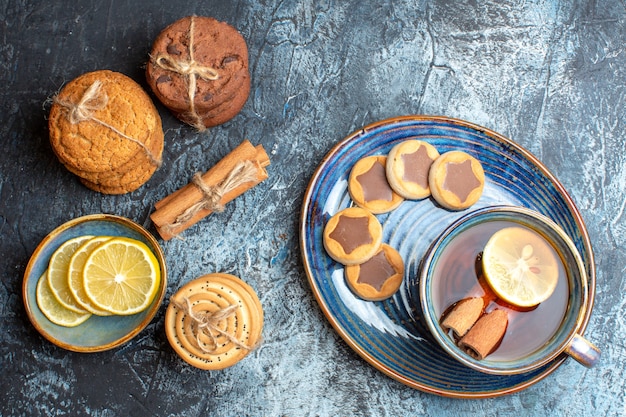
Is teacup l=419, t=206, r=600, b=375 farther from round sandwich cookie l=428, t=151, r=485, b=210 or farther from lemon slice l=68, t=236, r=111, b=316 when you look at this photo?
lemon slice l=68, t=236, r=111, b=316

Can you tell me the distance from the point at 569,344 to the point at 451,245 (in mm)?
407

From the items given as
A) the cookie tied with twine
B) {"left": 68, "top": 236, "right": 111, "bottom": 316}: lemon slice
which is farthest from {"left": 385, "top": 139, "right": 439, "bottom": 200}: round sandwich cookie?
{"left": 68, "top": 236, "right": 111, "bottom": 316}: lemon slice

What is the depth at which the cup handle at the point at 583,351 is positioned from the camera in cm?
174

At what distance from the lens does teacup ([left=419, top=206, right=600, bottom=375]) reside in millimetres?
1722

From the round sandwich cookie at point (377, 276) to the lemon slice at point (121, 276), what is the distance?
591mm

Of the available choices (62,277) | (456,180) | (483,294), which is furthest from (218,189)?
(483,294)

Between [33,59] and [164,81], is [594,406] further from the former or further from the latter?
[33,59]

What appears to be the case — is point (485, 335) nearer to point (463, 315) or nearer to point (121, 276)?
point (463, 315)

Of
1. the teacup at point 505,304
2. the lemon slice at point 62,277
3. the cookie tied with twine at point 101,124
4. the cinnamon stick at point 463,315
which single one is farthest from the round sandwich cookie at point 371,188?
Answer: the lemon slice at point 62,277

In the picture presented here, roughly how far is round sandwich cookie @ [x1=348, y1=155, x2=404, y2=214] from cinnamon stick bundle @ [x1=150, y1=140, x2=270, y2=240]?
0.28 metres

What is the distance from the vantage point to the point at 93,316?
6.53 ft

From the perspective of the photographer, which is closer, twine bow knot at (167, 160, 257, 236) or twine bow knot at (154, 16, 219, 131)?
twine bow knot at (154, 16, 219, 131)

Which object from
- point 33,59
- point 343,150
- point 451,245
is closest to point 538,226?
point 451,245

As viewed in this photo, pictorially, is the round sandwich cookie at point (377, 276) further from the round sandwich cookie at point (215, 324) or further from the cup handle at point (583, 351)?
the cup handle at point (583, 351)
